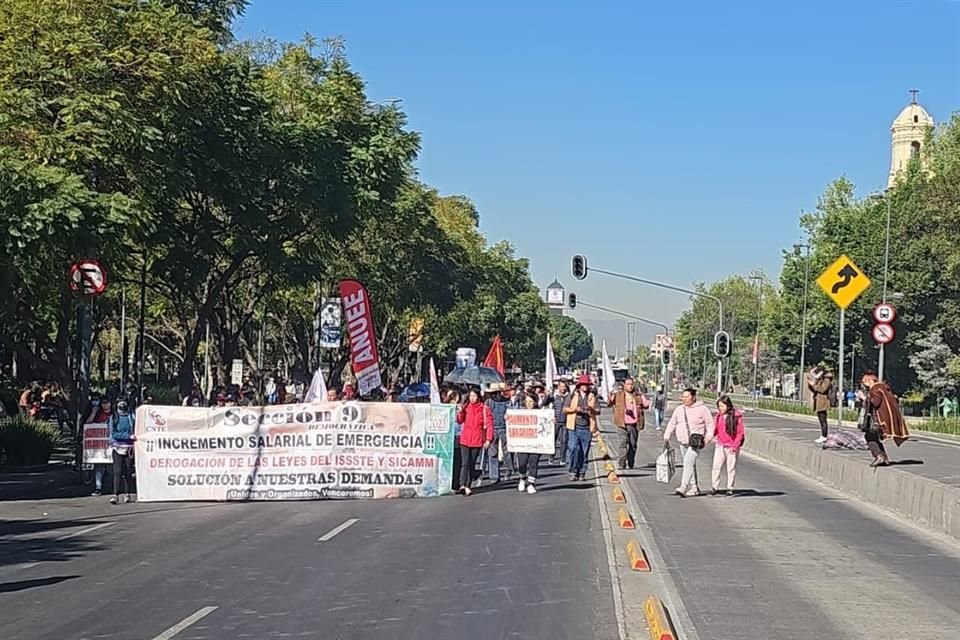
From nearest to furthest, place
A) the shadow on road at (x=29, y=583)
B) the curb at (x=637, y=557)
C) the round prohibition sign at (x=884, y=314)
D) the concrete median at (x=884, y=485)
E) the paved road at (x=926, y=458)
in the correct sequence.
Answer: the shadow on road at (x=29, y=583) < the curb at (x=637, y=557) < the concrete median at (x=884, y=485) < the paved road at (x=926, y=458) < the round prohibition sign at (x=884, y=314)

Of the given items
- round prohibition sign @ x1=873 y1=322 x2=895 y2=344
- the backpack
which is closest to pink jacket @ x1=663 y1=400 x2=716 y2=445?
round prohibition sign @ x1=873 y1=322 x2=895 y2=344

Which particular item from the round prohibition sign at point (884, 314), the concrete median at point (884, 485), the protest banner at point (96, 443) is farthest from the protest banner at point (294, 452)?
the round prohibition sign at point (884, 314)

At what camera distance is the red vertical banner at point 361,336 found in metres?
28.9

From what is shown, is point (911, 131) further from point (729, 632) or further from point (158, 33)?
point (729, 632)

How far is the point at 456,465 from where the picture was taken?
2330cm

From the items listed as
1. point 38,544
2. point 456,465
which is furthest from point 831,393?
point 38,544

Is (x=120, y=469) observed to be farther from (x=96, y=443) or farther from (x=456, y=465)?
(x=456, y=465)

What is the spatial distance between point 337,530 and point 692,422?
6.44m

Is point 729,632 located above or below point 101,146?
below

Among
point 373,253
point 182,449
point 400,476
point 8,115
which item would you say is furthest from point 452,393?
point 373,253

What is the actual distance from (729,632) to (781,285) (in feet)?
268

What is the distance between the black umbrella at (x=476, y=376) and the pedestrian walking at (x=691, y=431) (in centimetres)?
2692

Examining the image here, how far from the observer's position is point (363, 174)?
34.3m

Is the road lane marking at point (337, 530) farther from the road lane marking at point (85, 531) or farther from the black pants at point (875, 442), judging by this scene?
Answer: the black pants at point (875, 442)
